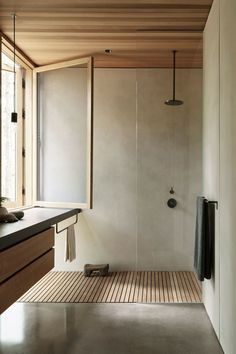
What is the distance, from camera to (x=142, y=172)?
12.6 feet

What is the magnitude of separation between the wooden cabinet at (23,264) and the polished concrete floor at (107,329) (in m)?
0.43

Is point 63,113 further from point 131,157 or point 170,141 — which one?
point 170,141

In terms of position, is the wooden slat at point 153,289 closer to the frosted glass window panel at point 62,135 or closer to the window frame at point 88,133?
the window frame at point 88,133

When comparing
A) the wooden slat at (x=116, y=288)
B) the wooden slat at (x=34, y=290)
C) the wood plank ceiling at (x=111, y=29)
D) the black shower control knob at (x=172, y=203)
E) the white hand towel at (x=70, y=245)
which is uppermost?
the wood plank ceiling at (x=111, y=29)

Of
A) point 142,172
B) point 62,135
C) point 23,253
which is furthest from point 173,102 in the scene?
point 23,253

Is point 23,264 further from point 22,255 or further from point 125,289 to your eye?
point 125,289

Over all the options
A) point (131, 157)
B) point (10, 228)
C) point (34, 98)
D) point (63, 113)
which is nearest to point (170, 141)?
point (131, 157)

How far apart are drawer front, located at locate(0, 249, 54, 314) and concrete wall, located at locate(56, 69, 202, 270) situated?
3.91 ft

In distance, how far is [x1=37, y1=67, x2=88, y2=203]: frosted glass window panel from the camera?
155 inches

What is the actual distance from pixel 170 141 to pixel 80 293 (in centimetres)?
169

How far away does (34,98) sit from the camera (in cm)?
407

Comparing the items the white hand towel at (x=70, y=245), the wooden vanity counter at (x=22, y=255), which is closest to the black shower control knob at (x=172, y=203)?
the white hand towel at (x=70, y=245)

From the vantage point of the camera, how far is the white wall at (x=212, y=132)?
2613 millimetres

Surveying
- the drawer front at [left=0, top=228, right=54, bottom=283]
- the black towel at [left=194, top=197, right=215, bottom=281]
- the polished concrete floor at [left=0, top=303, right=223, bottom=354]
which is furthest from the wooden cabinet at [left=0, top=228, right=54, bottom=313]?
the black towel at [left=194, top=197, right=215, bottom=281]
